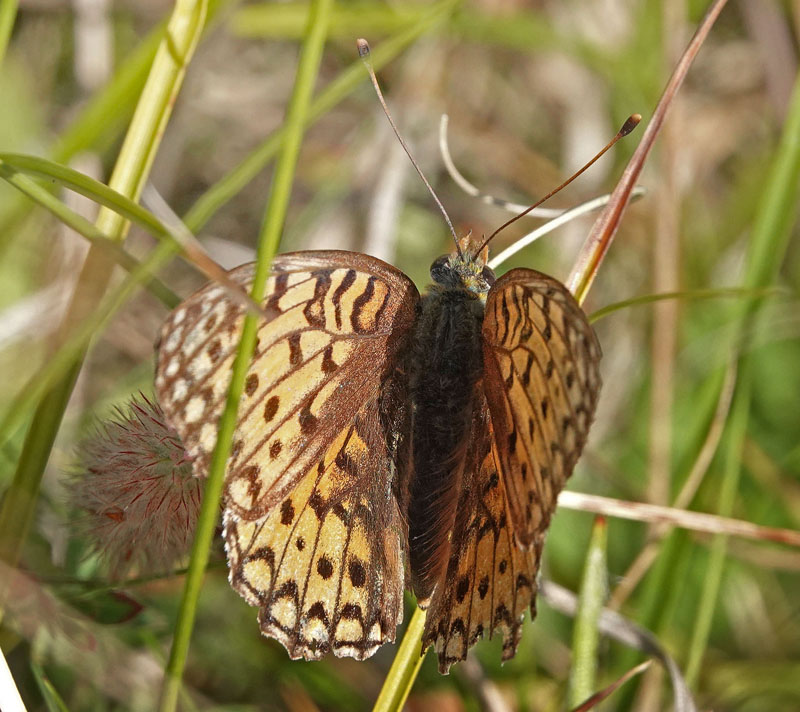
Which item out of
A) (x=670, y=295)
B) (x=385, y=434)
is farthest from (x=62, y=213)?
(x=670, y=295)

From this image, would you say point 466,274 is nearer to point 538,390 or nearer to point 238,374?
point 538,390

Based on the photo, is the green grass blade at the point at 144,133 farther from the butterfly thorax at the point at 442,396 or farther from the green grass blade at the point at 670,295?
the green grass blade at the point at 670,295

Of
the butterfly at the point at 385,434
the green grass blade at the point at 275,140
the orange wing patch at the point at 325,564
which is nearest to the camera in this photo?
the butterfly at the point at 385,434

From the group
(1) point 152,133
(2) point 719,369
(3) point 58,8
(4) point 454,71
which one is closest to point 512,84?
(4) point 454,71

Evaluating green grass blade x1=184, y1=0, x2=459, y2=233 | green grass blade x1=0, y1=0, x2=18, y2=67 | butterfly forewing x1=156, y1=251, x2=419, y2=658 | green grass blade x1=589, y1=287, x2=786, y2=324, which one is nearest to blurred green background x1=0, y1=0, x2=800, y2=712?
green grass blade x1=589, y1=287, x2=786, y2=324

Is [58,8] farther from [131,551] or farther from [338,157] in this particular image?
[131,551]

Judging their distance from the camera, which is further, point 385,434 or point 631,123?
point 385,434

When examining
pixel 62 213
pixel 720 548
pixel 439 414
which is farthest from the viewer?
pixel 720 548

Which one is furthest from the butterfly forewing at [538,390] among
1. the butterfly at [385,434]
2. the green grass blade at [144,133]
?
the green grass blade at [144,133]

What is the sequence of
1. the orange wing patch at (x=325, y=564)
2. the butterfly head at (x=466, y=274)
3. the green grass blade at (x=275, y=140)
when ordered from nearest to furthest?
1. the orange wing patch at (x=325, y=564)
2. the green grass blade at (x=275, y=140)
3. the butterfly head at (x=466, y=274)
